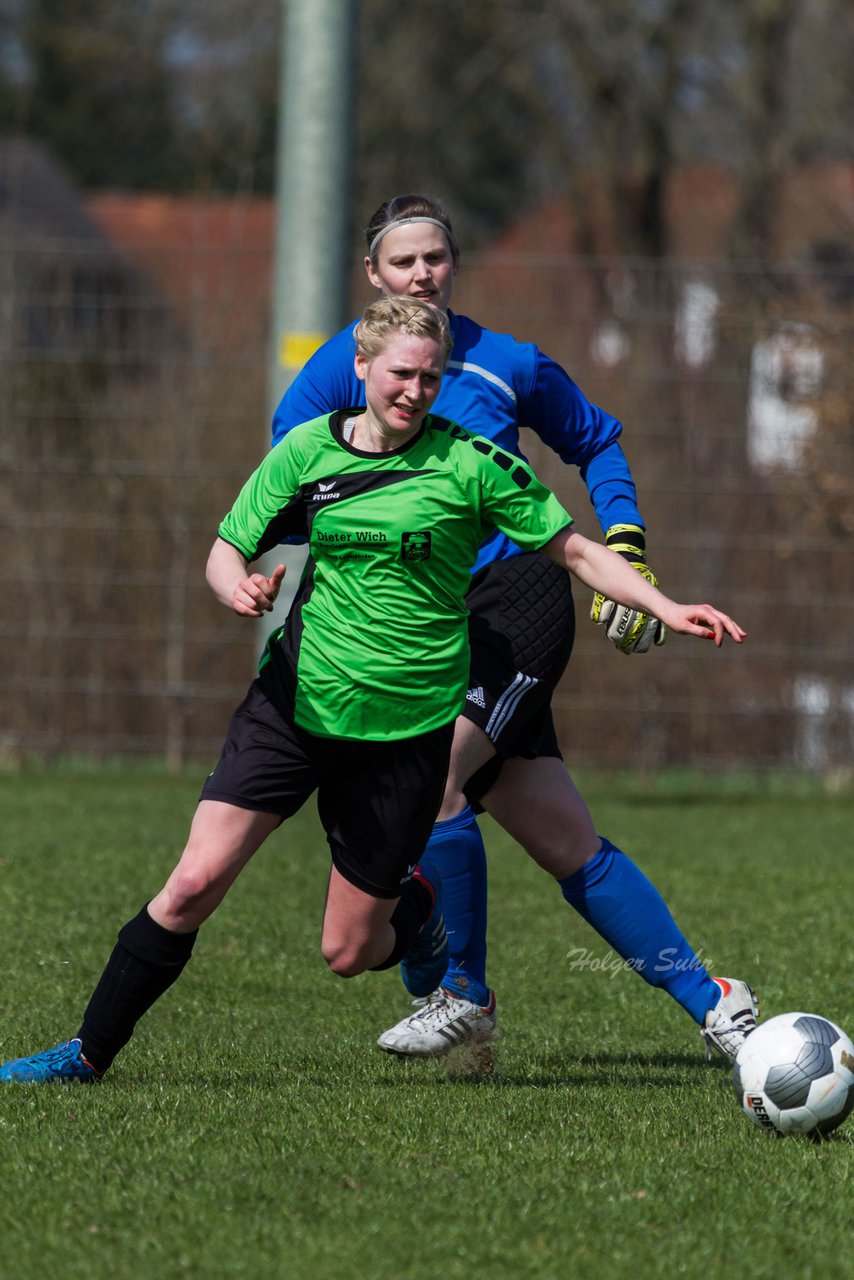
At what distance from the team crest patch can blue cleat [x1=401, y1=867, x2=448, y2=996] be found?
3.15 ft

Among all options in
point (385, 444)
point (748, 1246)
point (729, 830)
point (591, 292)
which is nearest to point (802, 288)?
point (591, 292)

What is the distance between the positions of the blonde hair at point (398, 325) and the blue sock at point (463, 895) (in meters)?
1.38

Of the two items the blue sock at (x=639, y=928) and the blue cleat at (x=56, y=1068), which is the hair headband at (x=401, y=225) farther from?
the blue cleat at (x=56, y=1068)

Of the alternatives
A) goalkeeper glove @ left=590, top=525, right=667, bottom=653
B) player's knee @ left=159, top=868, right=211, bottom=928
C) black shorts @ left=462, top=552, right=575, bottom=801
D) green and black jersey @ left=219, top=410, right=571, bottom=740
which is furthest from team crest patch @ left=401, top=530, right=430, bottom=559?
player's knee @ left=159, top=868, right=211, bottom=928

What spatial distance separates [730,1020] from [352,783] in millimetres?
1181

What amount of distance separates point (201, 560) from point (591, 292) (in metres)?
2.91

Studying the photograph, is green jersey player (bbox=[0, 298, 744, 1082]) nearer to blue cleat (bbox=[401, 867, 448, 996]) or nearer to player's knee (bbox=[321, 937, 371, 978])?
player's knee (bbox=[321, 937, 371, 978])

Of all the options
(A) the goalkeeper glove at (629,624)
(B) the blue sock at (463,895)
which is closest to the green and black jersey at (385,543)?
(A) the goalkeeper glove at (629,624)

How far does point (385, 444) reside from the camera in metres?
3.98

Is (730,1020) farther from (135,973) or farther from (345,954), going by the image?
(135,973)

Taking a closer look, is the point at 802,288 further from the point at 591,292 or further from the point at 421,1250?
the point at 421,1250

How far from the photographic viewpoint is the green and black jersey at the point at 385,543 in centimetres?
396

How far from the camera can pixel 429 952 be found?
14.9ft

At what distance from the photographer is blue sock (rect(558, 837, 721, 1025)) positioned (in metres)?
4.61
